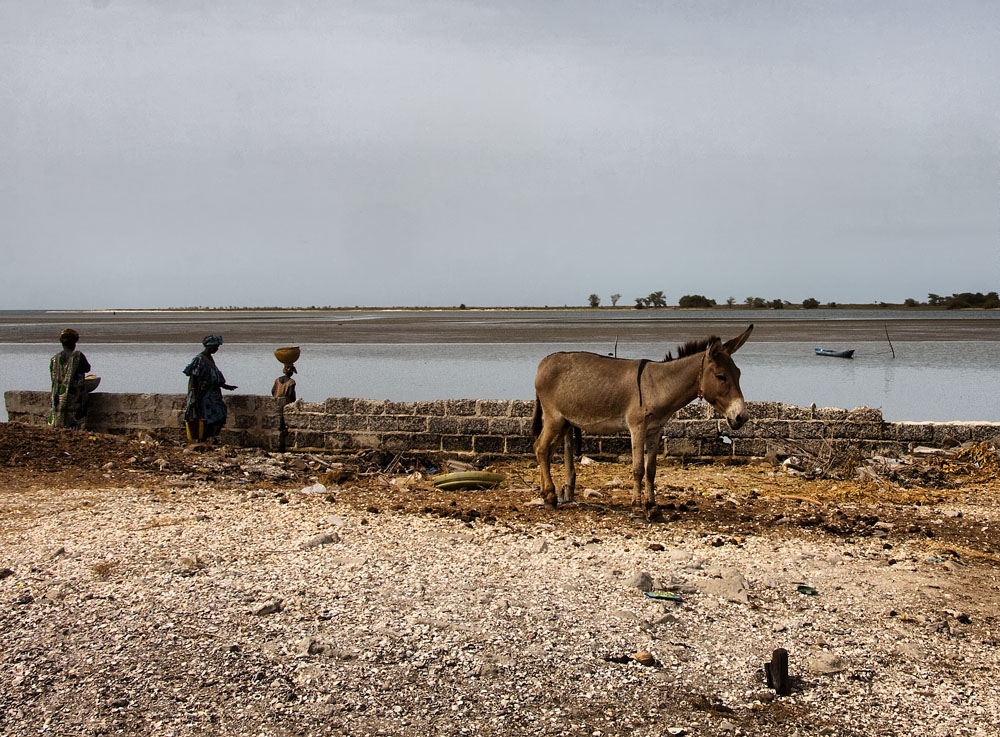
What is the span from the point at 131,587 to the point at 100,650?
1089 millimetres

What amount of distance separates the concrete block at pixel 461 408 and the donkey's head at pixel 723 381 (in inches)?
169

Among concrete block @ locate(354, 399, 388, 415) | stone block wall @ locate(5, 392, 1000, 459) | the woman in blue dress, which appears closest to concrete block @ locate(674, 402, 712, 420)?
stone block wall @ locate(5, 392, 1000, 459)

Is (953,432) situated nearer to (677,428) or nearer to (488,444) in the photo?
(677,428)

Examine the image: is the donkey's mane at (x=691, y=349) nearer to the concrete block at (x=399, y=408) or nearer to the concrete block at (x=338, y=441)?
the concrete block at (x=399, y=408)

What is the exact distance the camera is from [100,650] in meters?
5.20

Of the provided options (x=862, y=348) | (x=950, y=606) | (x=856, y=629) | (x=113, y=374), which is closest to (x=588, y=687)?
(x=856, y=629)

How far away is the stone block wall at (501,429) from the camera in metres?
11.2

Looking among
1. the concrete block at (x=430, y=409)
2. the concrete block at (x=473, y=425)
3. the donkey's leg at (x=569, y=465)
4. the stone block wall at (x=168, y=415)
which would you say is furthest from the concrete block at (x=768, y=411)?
the stone block wall at (x=168, y=415)

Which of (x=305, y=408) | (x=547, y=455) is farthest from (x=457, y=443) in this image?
(x=547, y=455)

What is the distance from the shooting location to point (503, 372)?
29281mm

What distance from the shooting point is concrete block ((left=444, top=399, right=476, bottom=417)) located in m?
11.8

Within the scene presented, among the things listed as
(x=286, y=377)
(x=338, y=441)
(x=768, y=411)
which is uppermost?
(x=286, y=377)

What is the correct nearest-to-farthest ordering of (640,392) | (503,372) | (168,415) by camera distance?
(640,392) < (168,415) < (503,372)

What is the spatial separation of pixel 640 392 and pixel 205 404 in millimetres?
7077
